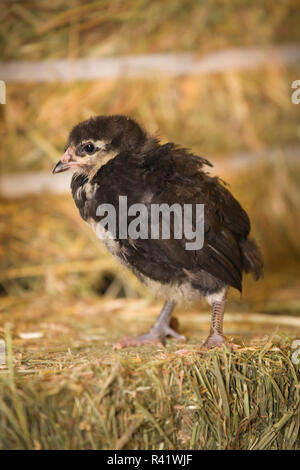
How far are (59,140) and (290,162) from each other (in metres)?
1.45

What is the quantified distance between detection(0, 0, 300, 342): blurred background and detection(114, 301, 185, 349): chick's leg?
74cm

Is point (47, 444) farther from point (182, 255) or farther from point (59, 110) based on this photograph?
point (59, 110)

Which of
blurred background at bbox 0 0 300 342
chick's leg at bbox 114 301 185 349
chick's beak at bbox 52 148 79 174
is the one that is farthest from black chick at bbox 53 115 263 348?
blurred background at bbox 0 0 300 342

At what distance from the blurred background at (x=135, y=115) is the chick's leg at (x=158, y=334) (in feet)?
2.42

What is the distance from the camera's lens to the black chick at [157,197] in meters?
1.76

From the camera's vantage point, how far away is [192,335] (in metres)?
2.25

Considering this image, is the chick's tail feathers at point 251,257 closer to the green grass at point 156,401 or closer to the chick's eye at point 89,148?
the green grass at point 156,401

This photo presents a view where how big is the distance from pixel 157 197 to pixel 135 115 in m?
1.52

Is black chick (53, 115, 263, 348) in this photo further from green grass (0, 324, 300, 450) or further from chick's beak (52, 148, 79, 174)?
green grass (0, 324, 300, 450)

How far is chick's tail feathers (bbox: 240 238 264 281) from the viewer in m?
2.00

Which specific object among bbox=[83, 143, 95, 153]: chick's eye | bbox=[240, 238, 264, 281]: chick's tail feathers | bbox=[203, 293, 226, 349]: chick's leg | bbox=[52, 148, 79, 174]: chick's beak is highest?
bbox=[83, 143, 95, 153]: chick's eye

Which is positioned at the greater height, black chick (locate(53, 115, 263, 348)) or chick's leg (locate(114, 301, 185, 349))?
black chick (locate(53, 115, 263, 348))

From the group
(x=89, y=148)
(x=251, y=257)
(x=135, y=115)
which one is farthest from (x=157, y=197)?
(x=135, y=115)
